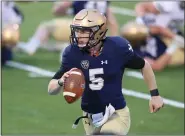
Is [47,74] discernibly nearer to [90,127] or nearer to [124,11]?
[90,127]

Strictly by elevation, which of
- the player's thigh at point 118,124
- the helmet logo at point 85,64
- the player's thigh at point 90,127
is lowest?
the player's thigh at point 90,127

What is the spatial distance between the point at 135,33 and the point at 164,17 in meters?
0.80

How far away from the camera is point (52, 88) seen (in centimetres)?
647

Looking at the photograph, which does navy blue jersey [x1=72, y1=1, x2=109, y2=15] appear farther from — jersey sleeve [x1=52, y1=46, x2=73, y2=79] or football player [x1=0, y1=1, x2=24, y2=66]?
jersey sleeve [x1=52, y1=46, x2=73, y2=79]

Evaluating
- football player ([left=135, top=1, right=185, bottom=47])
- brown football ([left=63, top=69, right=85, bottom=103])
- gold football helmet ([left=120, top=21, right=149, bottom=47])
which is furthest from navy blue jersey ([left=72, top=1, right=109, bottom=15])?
brown football ([left=63, top=69, right=85, bottom=103])

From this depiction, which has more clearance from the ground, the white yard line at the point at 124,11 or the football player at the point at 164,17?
the football player at the point at 164,17

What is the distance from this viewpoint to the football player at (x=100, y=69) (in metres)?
6.41

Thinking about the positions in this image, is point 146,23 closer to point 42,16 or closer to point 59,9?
point 59,9

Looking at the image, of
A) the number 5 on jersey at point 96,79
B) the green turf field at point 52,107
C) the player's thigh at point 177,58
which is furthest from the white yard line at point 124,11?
the number 5 on jersey at point 96,79

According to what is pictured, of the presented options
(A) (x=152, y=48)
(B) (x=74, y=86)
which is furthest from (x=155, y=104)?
(A) (x=152, y=48)

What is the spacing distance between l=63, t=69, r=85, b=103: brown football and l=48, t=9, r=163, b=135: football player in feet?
0.46

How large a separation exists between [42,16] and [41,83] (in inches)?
223

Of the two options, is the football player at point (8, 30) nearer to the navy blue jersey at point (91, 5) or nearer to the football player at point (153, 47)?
the navy blue jersey at point (91, 5)

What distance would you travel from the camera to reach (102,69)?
6.47m
